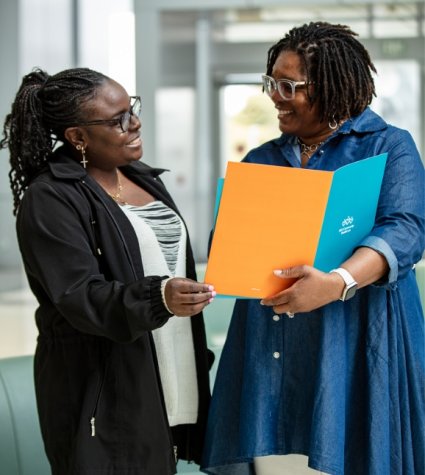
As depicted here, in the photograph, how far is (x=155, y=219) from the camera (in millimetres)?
2641

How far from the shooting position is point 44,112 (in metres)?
2.53

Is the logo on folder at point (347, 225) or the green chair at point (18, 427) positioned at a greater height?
the logo on folder at point (347, 225)

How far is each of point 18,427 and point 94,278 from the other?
3.67ft

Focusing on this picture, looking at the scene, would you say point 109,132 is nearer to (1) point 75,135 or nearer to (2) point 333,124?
(1) point 75,135

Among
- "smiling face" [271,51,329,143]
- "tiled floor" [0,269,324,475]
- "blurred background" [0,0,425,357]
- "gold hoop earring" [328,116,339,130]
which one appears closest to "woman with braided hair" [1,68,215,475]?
"smiling face" [271,51,329,143]

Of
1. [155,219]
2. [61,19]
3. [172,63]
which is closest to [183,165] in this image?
[172,63]

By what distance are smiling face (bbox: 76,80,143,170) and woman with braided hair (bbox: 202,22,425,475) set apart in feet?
1.22

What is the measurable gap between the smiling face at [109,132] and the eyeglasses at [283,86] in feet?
1.21

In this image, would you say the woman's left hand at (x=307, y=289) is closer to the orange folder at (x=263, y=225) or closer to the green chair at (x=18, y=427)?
the orange folder at (x=263, y=225)

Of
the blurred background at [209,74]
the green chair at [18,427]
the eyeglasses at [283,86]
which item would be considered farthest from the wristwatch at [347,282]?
the blurred background at [209,74]

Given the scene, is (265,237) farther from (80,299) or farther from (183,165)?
(183,165)

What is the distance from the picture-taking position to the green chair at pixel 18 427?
10.4 feet

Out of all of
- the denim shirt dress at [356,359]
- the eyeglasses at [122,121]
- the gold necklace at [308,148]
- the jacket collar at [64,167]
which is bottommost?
the denim shirt dress at [356,359]

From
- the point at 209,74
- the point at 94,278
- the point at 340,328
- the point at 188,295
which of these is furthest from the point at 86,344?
the point at 209,74
